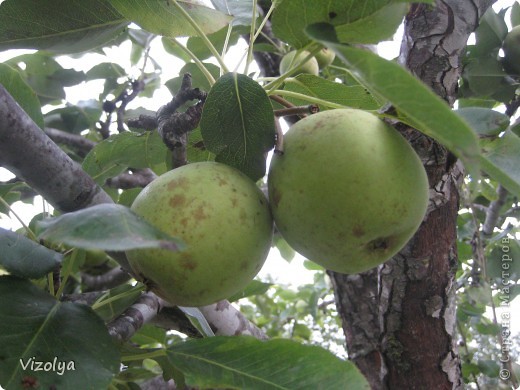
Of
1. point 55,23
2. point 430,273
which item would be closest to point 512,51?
point 430,273

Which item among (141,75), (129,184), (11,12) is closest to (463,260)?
(129,184)

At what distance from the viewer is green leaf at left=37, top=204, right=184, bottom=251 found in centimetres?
63

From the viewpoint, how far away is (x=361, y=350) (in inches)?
77.6

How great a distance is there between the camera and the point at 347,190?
2.61ft

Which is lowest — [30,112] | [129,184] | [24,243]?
[24,243]

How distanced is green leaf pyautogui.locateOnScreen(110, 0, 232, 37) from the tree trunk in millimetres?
707

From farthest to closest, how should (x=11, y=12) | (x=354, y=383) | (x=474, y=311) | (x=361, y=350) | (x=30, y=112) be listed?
(x=474, y=311) < (x=361, y=350) < (x=30, y=112) < (x=11, y=12) < (x=354, y=383)

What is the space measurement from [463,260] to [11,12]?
2358mm

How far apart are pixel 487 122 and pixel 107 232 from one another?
0.72m

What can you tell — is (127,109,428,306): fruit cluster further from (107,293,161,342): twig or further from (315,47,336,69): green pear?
(315,47,336,69): green pear

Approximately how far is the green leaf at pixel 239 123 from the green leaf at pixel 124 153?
37cm

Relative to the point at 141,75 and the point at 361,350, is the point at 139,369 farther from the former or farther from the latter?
the point at 141,75

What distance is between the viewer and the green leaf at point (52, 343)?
0.92 metres

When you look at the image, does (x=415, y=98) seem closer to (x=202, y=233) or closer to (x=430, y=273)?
(x=202, y=233)
